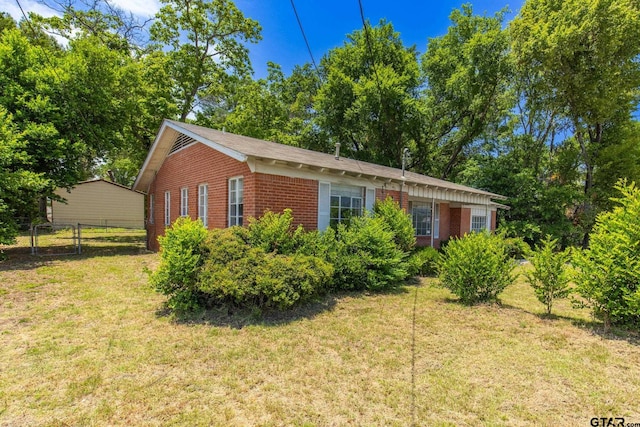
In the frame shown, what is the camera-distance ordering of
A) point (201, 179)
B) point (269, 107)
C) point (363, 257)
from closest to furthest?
point (363, 257), point (201, 179), point (269, 107)

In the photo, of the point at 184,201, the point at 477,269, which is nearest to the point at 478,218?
the point at 477,269

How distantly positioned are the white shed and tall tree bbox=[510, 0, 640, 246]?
30689 mm

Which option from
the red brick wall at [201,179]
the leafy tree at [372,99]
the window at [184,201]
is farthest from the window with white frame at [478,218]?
the window at [184,201]

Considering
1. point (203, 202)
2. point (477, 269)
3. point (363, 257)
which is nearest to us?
point (477, 269)

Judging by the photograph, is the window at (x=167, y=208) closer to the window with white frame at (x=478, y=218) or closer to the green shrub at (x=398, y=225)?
the green shrub at (x=398, y=225)

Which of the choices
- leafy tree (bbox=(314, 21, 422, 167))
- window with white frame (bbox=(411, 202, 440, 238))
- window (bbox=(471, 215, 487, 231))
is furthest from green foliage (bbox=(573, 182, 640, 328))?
leafy tree (bbox=(314, 21, 422, 167))

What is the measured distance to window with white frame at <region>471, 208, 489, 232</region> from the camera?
16.8 metres

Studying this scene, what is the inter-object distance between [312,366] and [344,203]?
6.31 metres

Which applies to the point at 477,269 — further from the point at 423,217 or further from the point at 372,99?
the point at 372,99

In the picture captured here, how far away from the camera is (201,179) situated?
10.4 m

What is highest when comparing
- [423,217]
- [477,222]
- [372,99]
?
[372,99]

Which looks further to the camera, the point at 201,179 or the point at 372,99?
the point at 372,99

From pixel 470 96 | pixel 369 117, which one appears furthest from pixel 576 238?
pixel 369 117

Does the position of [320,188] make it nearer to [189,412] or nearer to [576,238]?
[189,412]
